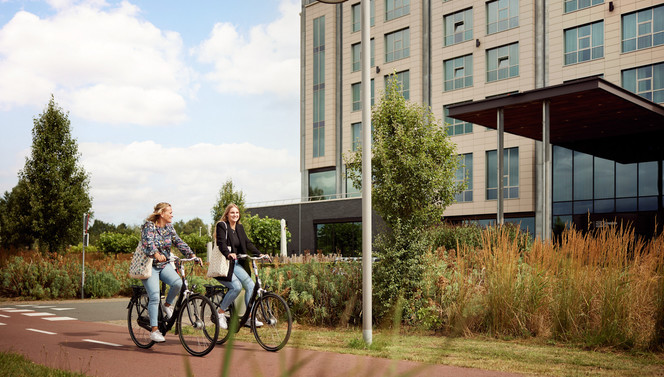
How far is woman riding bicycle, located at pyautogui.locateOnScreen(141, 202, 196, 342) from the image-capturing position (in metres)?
8.07

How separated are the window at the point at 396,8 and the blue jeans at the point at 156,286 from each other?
1461 inches

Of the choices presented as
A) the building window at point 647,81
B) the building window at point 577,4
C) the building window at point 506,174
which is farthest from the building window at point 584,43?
the building window at point 506,174

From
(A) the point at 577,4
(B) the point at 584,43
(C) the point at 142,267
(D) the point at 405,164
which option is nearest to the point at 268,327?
(C) the point at 142,267

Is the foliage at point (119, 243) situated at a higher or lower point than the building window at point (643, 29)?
lower

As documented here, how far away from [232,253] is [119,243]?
4065 cm

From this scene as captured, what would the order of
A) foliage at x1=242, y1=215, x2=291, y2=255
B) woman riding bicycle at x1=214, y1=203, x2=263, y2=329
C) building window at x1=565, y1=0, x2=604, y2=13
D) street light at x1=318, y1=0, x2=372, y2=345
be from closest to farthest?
woman riding bicycle at x1=214, y1=203, x2=263, y2=329, street light at x1=318, y1=0, x2=372, y2=345, building window at x1=565, y1=0, x2=604, y2=13, foliage at x1=242, y1=215, x2=291, y2=255

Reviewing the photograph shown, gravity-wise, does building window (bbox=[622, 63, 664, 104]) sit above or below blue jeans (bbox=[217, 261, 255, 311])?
above

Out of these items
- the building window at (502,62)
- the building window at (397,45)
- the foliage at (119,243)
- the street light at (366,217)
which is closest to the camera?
the street light at (366,217)

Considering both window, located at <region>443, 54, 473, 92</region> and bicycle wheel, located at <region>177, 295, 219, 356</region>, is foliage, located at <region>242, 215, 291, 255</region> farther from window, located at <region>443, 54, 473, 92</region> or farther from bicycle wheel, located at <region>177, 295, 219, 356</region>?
bicycle wheel, located at <region>177, 295, 219, 356</region>

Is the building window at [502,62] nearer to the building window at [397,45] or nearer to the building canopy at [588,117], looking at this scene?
the building canopy at [588,117]

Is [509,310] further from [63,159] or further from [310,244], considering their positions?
[310,244]

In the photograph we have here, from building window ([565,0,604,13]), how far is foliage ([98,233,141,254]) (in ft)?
108

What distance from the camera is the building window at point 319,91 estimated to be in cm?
4759

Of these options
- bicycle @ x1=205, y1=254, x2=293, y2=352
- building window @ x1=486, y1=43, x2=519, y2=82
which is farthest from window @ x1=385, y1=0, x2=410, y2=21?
bicycle @ x1=205, y1=254, x2=293, y2=352
